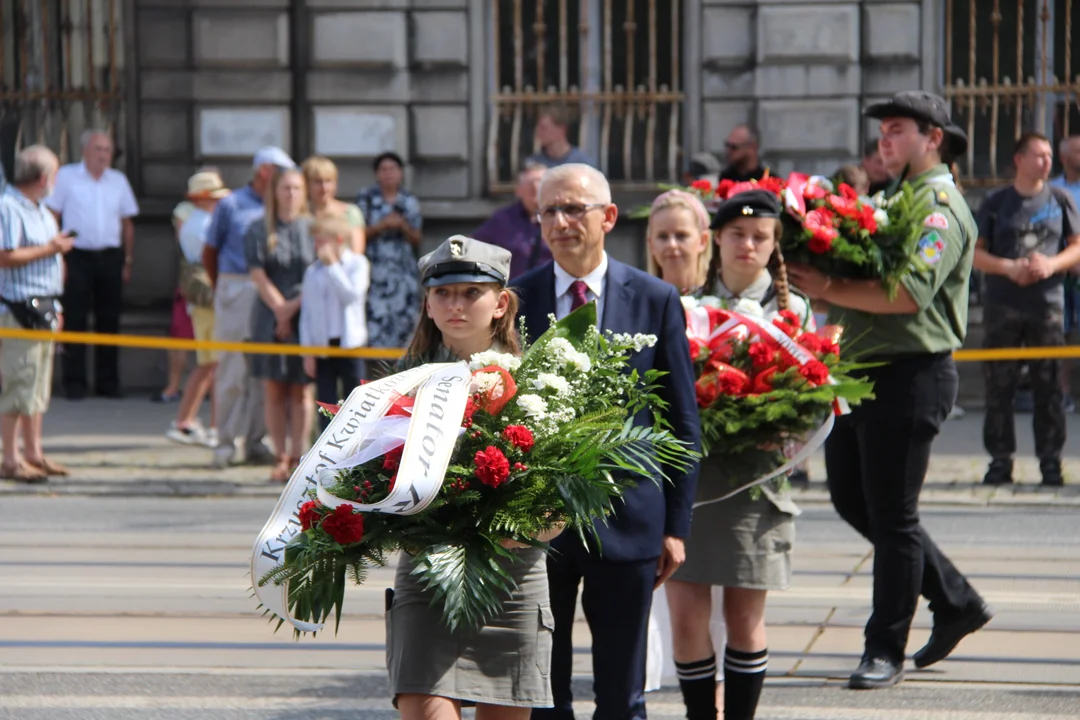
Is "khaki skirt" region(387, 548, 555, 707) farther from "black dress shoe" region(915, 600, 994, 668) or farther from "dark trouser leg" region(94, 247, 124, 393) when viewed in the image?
"dark trouser leg" region(94, 247, 124, 393)

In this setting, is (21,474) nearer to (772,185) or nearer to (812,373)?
(772,185)

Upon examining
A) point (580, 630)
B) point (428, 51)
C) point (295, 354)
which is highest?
point (428, 51)

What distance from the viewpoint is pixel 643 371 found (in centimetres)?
482

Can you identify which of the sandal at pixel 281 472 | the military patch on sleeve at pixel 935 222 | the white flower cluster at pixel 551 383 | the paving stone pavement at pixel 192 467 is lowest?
the paving stone pavement at pixel 192 467

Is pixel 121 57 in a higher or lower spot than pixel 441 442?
higher

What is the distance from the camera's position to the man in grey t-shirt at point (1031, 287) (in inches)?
422

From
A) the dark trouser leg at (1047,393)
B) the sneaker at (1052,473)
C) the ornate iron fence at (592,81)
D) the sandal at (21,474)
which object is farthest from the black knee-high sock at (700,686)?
the ornate iron fence at (592,81)

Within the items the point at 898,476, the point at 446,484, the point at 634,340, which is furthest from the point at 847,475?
the point at 446,484

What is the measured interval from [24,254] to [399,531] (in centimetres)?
758

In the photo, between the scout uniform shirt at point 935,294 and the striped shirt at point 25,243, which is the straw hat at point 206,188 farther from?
the scout uniform shirt at point 935,294

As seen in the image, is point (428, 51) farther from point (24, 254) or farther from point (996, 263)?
point (996, 263)

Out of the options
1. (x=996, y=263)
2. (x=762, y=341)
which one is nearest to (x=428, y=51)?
(x=996, y=263)

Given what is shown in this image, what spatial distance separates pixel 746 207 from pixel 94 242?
32.8 feet

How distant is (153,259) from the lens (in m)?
15.2
